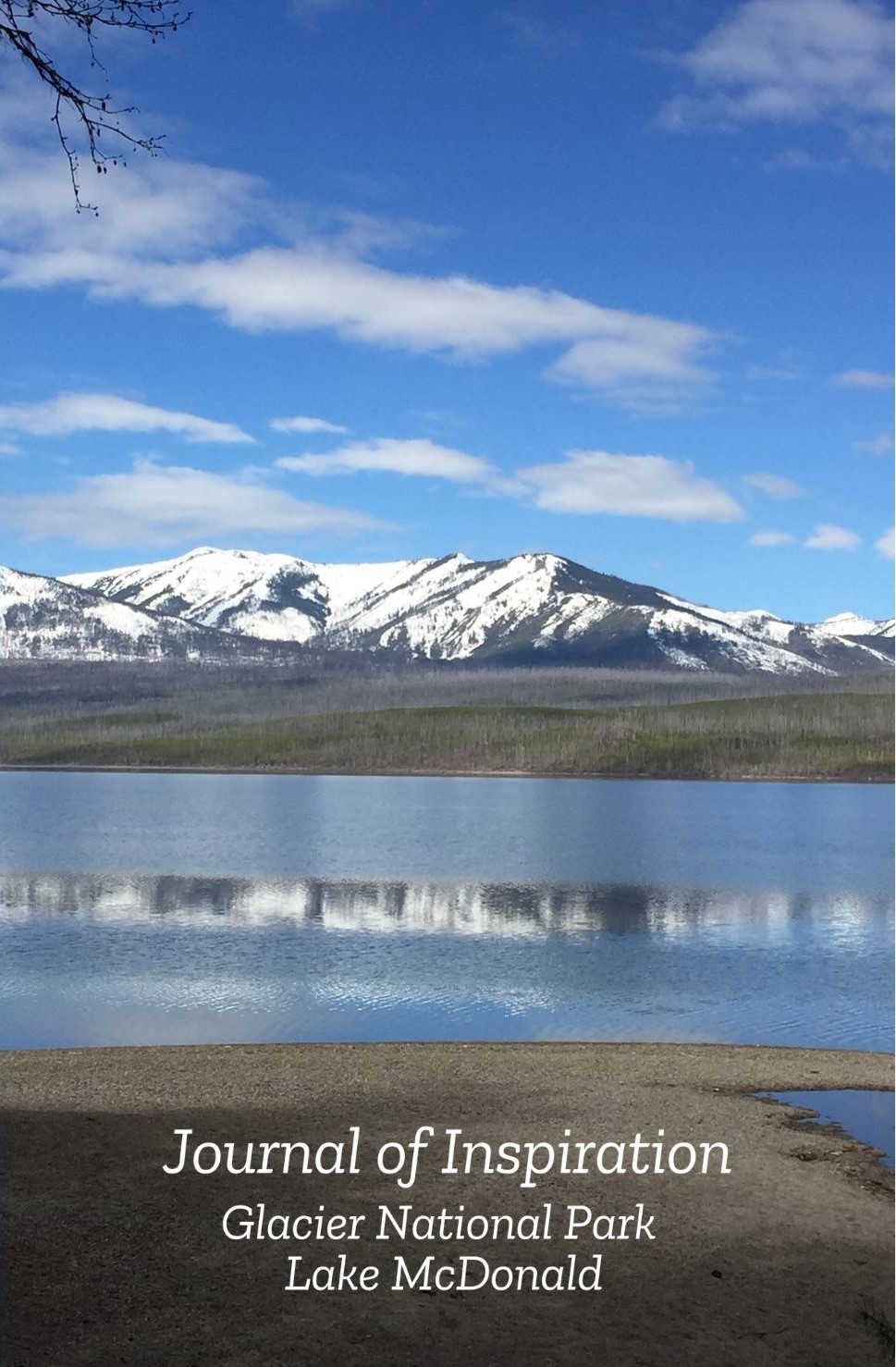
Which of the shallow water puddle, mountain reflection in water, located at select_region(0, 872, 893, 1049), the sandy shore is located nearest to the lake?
mountain reflection in water, located at select_region(0, 872, 893, 1049)

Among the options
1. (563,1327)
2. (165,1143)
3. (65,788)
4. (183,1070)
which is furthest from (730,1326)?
(65,788)

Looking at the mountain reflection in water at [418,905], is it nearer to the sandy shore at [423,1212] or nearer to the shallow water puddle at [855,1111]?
the shallow water puddle at [855,1111]

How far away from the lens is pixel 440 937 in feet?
149

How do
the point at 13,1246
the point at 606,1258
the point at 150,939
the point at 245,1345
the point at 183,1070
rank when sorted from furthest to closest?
the point at 150,939 < the point at 183,1070 < the point at 606,1258 < the point at 13,1246 < the point at 245,1345

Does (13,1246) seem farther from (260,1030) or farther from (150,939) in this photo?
(150,939)

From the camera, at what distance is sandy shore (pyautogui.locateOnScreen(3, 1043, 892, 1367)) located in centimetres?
1174

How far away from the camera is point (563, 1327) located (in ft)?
40.1

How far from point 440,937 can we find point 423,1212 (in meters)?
30.2

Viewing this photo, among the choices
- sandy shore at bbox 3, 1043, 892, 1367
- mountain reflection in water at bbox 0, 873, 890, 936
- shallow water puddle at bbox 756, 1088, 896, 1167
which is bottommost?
mountain reflection in water at bbox 0, 873, 890, 936

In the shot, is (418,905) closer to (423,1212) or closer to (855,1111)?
(855,1111)

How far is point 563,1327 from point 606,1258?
6.66ft

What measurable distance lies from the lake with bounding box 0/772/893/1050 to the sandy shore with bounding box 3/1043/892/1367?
672 centimetres

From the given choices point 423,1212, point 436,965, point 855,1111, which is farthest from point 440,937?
point 423,1212

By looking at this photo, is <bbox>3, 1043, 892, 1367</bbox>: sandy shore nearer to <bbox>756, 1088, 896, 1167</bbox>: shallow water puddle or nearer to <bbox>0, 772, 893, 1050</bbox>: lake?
<bbox>756, 1088, 896, 1167</bbox>: shallow water puddle
